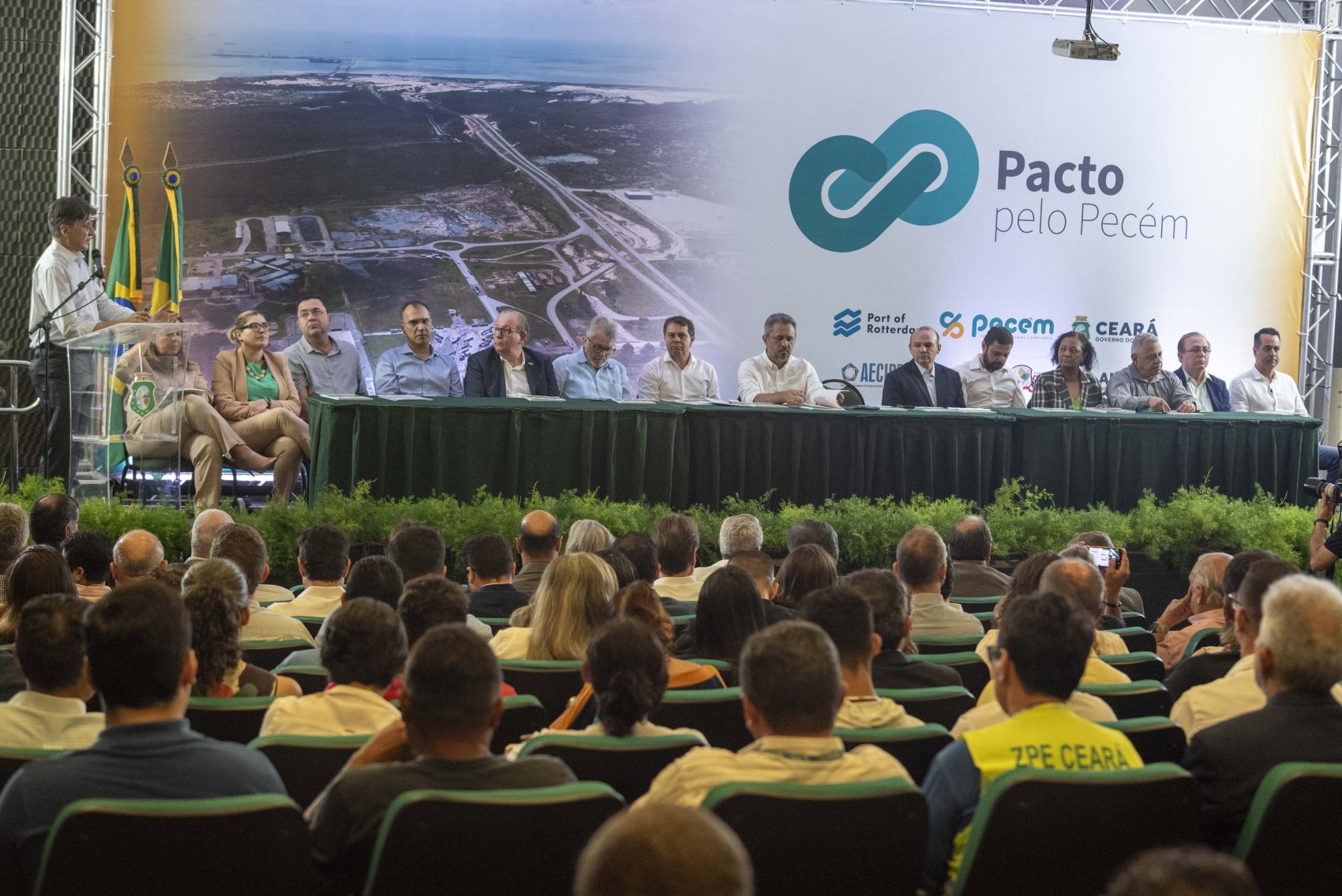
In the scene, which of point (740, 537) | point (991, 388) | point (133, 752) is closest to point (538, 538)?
point (740, 537)

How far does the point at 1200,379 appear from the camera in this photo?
29.5 feet

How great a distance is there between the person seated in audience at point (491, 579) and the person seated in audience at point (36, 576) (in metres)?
1.26

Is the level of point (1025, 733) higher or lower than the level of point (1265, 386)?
lower

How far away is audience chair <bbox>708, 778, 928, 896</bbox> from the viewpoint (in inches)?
74.6

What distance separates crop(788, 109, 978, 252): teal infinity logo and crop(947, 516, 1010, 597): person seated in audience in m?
4.84

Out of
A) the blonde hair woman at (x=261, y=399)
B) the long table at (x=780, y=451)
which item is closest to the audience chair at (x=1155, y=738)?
the long table at (x=780, y=451)

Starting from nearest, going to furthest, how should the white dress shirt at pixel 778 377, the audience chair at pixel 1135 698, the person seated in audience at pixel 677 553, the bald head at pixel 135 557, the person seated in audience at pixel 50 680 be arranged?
1. the person seated in audience at pixel 50 680
2. the audience chair at pixel 1135 698
3. the bald head at pixel 135 557
4. the person seated in audience at pixel 677 553
5. the white dress shirt at pixel 778 377

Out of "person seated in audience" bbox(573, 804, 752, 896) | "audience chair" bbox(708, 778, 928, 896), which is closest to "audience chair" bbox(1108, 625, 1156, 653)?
"audience chair" bbox(708, 778, 928, 896)

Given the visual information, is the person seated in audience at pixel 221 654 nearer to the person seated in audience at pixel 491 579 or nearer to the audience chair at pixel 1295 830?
the person seated in audience at pixel 491 579

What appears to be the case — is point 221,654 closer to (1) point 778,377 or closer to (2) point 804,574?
(2) point 804,574

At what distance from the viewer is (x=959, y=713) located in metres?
2.89

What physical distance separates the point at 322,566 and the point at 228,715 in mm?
1528

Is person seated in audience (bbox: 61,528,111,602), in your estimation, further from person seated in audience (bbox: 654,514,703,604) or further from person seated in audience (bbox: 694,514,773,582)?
person seated in audience (bbox: 694,514,773,582)

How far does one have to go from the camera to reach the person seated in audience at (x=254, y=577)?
357 cm
